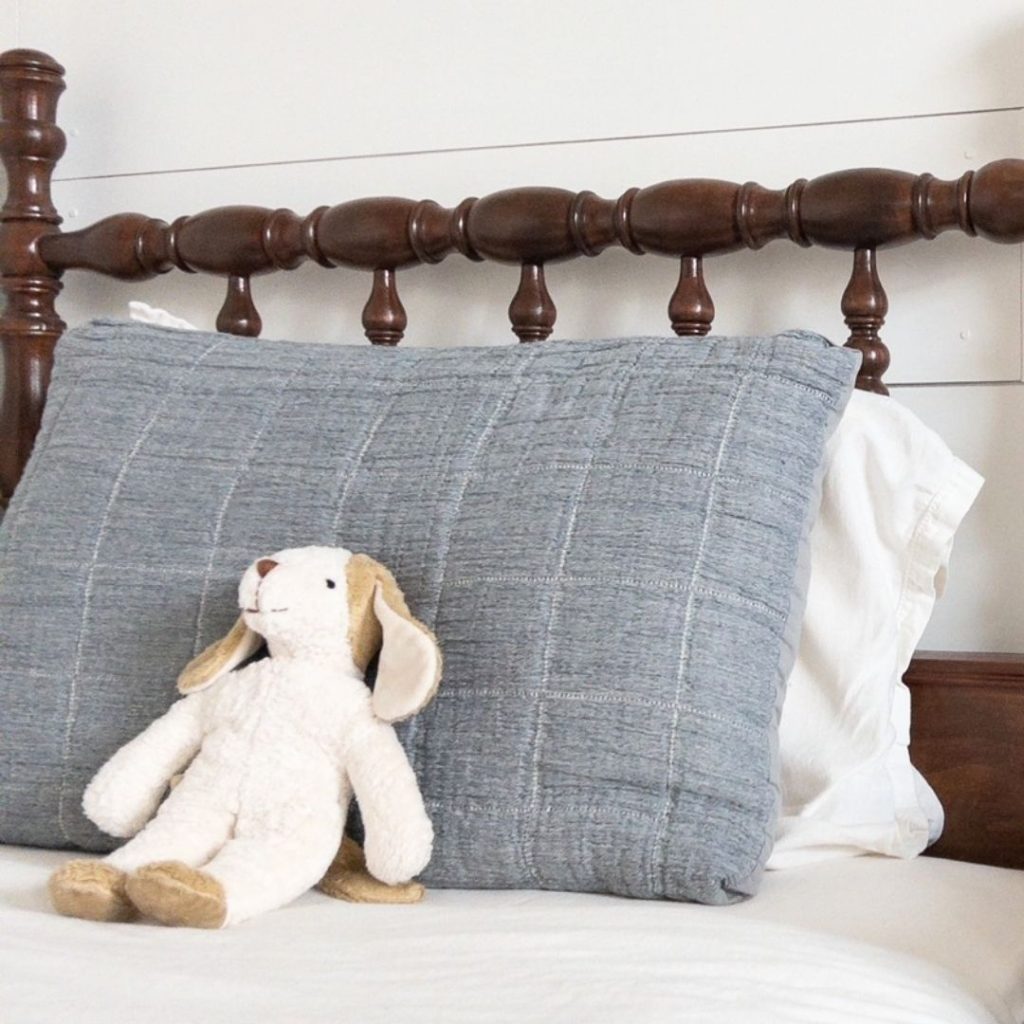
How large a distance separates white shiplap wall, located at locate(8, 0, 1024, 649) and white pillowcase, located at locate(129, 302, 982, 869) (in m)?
0.19

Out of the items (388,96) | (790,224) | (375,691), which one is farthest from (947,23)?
(375,691)

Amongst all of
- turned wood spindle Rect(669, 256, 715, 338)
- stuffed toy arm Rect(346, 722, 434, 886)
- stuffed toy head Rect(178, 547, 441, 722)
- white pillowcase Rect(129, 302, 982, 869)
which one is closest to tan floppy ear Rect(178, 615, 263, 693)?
stuffed toy head Rect(178, 547, 441, 722)

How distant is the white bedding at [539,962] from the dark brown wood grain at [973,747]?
0.18 metres

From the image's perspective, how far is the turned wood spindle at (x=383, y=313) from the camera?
143 cm

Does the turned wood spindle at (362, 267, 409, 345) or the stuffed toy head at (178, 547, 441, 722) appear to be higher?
the turned wood spindle at (362, 267, 409, 345)

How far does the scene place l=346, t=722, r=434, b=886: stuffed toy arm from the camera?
3.06ft

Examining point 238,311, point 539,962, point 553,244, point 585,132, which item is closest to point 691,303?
point 553,244

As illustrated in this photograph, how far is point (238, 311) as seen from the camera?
4.87 feet

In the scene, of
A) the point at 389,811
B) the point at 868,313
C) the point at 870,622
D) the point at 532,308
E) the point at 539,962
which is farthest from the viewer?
the point at 532,308

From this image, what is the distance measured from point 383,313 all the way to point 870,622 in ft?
1.88

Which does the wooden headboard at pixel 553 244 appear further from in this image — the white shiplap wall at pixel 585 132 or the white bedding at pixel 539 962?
the white bedding at pixel 539 962

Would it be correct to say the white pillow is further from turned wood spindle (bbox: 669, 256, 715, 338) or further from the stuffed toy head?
the stuffed toy head

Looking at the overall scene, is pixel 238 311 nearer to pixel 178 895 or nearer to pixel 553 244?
pixel 553 244

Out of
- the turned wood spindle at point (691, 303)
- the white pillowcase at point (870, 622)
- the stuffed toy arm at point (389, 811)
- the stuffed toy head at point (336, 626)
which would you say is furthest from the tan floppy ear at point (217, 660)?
the turned wood spindle at point (691, 303)
